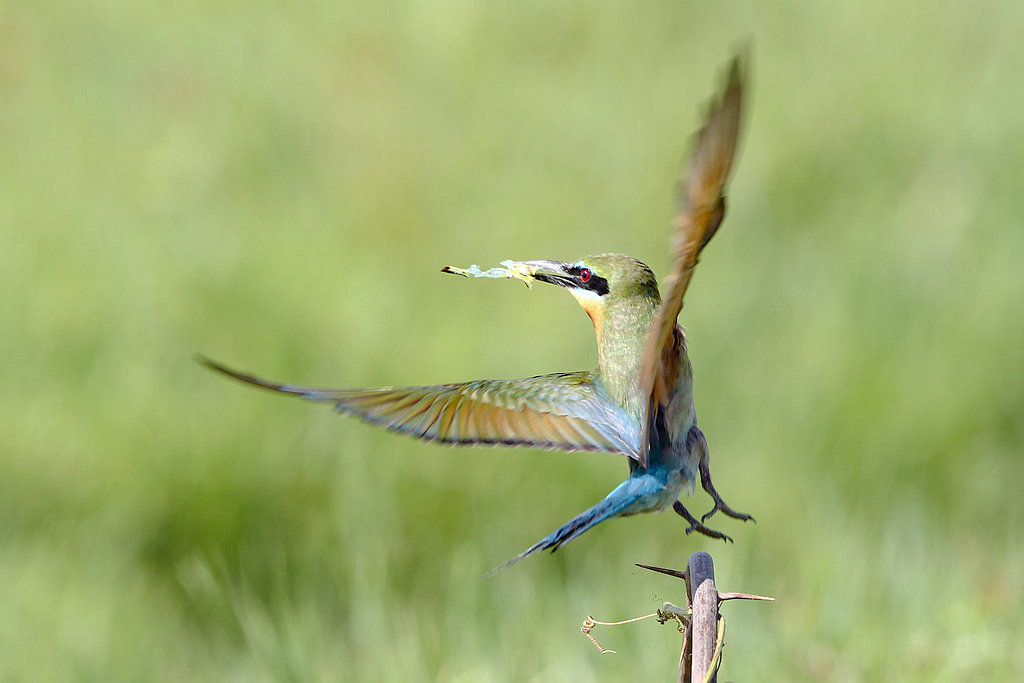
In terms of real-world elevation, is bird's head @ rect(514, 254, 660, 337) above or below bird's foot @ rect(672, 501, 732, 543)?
above

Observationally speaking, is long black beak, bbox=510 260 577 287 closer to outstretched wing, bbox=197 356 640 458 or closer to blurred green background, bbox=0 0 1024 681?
outstretched wing, bbox=197 356 640 458

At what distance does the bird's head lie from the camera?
60.5 inches

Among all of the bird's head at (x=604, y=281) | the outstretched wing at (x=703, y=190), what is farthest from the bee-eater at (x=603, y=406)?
the outstretched wing at (x=703, y=190)

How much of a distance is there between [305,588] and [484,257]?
1.63 metres

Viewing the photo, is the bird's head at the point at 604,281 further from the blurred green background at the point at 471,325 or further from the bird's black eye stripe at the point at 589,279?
the blurred green background at the point at 471,325

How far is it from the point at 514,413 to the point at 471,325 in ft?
9.52

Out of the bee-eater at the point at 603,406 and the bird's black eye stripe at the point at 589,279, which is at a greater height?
the bird's black eye stripe at the point at 589,279

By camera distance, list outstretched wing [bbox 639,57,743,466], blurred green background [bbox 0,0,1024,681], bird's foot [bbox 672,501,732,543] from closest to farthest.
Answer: outstretched wing [bbox 639,57,743,466] < bird's foot [bbox 672,501,732,543] < blurred green background [bbox 0,0,1024,681]

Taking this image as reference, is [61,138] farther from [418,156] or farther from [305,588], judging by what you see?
[305,588]

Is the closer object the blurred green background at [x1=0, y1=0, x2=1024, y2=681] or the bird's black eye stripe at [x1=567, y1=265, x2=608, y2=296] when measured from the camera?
the bird's black eye stripe at [x1=567, y1=265, x2=608, y2=296]

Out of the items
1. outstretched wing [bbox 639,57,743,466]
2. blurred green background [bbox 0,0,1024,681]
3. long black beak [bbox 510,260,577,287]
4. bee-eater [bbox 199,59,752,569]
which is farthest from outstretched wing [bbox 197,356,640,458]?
blurred green background [bbox 0,0,1024,681]

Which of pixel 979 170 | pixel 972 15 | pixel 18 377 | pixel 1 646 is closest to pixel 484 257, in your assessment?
pixel 18 377

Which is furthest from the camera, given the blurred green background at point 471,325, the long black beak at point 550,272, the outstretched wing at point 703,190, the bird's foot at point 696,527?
the blurred green background at point 471,325

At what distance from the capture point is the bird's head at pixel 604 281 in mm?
1536
